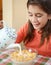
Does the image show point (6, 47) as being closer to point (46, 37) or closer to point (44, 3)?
point (46, 37)

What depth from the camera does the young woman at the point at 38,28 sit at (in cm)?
130

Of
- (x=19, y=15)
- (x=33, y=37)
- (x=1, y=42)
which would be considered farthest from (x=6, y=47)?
(x=19, y=15)

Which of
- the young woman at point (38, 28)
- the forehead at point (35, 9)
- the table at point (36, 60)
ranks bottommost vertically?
the table at point (36, 60)

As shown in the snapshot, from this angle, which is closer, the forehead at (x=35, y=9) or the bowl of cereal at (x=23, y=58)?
the bowl of cereal at (x=23, y=58)

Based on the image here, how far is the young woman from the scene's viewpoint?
130 cm

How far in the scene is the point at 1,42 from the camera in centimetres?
151

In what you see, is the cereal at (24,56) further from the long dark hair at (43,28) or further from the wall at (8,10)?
the wall at (8,10)

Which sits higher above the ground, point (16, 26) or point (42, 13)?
point (42, 13)

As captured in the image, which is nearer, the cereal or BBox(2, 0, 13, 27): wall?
the cereal

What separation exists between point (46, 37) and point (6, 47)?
1.12 feet

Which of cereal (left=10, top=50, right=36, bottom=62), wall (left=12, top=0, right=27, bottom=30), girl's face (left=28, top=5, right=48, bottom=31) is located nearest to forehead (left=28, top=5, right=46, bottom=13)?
girl's face (left=28, top=5, right=48, bottom=31)

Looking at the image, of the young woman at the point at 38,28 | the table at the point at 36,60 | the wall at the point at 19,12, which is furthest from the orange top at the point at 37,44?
the wall at the point at 19,12

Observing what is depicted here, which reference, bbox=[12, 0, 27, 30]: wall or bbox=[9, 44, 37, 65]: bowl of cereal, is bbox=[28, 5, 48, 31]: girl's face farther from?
bbox=[12, 0, 27, 30]: wall

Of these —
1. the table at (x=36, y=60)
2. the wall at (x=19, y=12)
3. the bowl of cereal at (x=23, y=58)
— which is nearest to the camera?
the bowl of cereal at (x=23, y=58)
